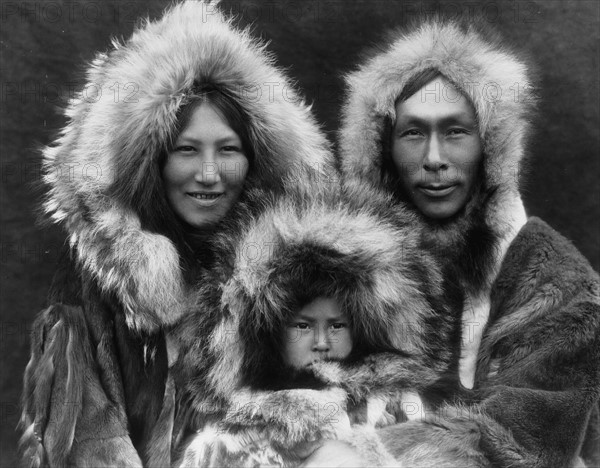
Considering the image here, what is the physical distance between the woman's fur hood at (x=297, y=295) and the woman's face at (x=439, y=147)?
Answer: 0.22 m

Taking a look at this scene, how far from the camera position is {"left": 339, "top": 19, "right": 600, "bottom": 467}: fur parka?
6.88 ft

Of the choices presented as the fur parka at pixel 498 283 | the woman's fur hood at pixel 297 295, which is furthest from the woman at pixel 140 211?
the fur parka at pixel 498 283

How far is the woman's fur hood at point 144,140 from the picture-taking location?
2.24 metres

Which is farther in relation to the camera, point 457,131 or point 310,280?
point 457,131

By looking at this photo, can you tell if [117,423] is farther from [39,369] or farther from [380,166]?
[380,166]

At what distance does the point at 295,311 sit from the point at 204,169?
1.45 feet

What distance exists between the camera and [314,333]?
2.23 meters

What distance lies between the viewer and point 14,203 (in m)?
3.28

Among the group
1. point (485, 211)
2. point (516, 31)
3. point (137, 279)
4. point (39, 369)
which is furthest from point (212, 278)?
point (516, 31)

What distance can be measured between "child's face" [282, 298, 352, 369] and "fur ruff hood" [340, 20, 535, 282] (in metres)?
0.45

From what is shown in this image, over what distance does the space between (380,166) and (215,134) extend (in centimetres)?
48

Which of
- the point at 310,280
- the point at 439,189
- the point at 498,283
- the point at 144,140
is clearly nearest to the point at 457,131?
the point at 439,189

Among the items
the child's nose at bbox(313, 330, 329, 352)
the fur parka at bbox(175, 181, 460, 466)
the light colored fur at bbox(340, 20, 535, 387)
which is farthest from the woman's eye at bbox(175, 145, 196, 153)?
the child's nose at bbox(313, 330, 329, 352)

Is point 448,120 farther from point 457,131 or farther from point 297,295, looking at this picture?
point 297,295
